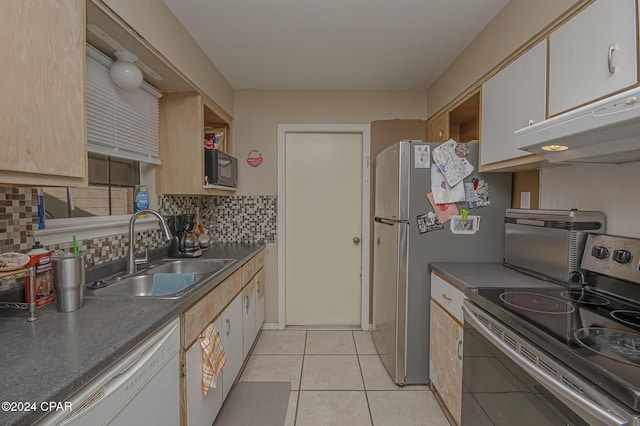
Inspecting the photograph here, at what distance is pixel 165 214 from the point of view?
231 cm

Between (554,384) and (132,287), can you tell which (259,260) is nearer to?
(132,287)

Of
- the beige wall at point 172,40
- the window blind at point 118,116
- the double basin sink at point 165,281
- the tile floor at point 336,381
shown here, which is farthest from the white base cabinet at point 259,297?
the beige wall at point 172,40

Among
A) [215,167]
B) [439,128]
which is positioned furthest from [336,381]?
[439,128]

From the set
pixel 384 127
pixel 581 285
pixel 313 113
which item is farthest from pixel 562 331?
pixel 313 113

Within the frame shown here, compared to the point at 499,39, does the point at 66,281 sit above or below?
below

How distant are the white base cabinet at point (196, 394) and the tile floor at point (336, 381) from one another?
19.8 inches

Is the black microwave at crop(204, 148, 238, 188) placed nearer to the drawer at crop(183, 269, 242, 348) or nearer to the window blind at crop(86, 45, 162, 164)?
the window blind at crop(86, 45, 162, 164)

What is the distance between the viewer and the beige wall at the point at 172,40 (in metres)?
1.41

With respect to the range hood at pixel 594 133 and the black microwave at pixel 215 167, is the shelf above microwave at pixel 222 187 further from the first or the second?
the range hood at pixel 594 133

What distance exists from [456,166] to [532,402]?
4.48 ft

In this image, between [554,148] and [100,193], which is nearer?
[554,148]

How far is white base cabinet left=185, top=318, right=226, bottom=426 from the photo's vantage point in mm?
1336

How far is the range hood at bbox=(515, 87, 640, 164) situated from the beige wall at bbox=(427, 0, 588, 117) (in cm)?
59

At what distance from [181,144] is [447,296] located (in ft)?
6.71
